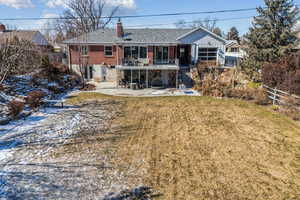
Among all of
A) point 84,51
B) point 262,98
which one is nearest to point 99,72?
point 84,51

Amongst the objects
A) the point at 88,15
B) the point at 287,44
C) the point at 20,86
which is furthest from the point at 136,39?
the point at 88,15

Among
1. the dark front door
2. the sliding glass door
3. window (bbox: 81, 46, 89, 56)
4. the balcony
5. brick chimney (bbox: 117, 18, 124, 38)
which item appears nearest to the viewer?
the balcony

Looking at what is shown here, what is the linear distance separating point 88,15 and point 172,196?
43.8 meters

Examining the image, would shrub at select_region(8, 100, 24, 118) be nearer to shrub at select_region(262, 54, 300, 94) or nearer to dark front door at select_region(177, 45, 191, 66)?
shrub at select_region(262, 54, 300, 94)

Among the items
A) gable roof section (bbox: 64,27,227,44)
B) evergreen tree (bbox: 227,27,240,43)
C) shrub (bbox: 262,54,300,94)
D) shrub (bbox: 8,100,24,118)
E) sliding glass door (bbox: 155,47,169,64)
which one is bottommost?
shrub (bbox: 8,100,24,118)

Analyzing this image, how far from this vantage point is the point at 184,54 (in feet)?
80.9

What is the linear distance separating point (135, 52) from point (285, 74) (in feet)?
48.3

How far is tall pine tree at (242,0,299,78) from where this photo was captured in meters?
18.5

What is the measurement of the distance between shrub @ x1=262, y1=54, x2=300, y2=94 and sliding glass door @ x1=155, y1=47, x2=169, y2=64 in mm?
10335

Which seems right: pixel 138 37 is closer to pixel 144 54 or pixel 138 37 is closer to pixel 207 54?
pixel 144 54

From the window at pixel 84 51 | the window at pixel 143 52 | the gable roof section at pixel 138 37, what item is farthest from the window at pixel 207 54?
the window at pixel 84 51

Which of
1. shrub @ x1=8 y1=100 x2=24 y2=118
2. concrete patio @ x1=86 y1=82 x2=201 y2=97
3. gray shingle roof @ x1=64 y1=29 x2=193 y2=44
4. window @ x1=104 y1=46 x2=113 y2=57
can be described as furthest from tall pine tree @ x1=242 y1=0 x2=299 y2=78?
shrub @ x1=8 y1=100 x2=24 y2=118

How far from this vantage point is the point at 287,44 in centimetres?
1891

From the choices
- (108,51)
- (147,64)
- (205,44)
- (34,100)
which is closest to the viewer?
(34,100)
